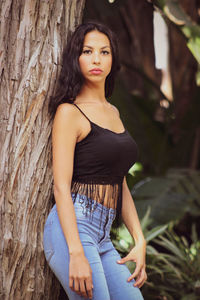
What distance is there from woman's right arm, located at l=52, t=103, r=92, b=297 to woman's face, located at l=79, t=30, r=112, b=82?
21cm

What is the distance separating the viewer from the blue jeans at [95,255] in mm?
1787

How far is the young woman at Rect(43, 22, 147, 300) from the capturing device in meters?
1.78

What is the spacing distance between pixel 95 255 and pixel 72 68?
0.82 m

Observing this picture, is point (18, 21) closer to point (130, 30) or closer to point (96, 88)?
point (96, 88)

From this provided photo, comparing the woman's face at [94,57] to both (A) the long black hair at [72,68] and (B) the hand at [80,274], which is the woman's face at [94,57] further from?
(B) the hand at [80,274]

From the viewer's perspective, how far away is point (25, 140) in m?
2.02

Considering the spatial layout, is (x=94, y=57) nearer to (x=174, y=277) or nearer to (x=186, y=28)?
(x=186, y=28)

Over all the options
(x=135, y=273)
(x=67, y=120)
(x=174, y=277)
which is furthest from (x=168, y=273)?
(x=67, y=120)

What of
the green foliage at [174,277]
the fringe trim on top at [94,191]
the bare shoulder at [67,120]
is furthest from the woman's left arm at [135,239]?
the green foliage at [174,277]

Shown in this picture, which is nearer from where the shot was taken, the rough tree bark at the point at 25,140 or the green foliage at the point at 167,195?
the rough tree bark at the point at 25,140

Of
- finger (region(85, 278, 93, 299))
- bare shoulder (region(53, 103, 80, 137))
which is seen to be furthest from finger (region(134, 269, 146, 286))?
bare shoulder (region(53, 103, 80, 137))

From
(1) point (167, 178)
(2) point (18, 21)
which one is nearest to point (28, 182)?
(2) point (18, 21)

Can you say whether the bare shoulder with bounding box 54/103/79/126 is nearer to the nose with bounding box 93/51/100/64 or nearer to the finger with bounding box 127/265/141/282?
the nose with bounding box 93/51/100/64

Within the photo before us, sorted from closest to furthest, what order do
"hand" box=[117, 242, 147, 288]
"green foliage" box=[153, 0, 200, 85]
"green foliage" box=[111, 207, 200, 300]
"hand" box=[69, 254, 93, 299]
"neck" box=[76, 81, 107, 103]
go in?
"hand" box=[69, 254, 93, 299], "hand" box=[117, 242, 147, 288], "neck" box=[76, 81, 107, 103], "green foliage" box=[153, 0, 200, 85], "green foliage" box=[111, 207, 200, 300]
